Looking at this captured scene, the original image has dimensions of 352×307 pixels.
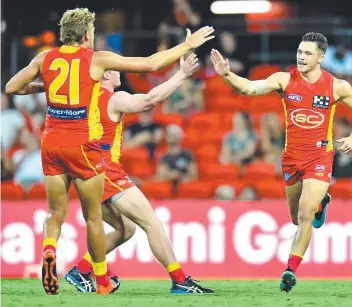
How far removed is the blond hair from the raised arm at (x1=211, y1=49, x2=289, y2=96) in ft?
5.10

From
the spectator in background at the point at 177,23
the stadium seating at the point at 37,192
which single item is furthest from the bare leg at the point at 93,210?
the spectator in background at the point at 177,23

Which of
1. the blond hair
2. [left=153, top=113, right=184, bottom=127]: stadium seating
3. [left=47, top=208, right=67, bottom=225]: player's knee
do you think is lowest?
[left=47, top=208, right=67, bottom=225]: player's knee

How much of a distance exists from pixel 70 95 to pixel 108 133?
1.15 meters

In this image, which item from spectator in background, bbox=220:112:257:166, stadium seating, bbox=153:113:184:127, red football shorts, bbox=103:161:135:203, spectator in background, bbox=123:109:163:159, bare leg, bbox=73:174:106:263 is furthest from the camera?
stadium seating, bbox=153:113:184:127

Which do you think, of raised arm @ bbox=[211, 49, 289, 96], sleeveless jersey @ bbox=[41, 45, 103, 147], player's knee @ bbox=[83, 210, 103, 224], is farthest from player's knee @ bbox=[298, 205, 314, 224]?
sleeveless jersey @ bbox=[41, 45, 103, 147]

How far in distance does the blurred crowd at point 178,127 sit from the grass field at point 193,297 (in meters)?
3.85

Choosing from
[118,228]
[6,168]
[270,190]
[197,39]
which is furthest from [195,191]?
[197,39]

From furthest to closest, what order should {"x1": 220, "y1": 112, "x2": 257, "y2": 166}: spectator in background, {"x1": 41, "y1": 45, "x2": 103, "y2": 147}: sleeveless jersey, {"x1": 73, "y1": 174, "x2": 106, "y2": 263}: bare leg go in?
{"x1": 220, "y1": 112, "x2": 257, "y2": 166}: spectator in background → {"x1": 73, "y1": 174, "x2": 106, "y2": 263}: bare leg → {"x1": 41, "y1": 45, "x2": 103, "y2": 147}: sleeveless jersey

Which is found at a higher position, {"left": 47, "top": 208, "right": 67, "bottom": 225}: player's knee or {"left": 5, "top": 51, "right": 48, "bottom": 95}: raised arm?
{"left": 5, "top": 51, "right": 48, "bottom": 95}: raised arm

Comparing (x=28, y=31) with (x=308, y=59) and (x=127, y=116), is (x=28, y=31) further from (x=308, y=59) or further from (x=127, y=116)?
(x=308, y=59)

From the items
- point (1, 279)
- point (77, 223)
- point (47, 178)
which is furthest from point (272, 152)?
point (47, 178)

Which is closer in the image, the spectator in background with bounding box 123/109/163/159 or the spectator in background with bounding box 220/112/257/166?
the spectator in background with bounding box 220/112/257/166

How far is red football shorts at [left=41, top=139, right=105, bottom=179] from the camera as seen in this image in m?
10.1

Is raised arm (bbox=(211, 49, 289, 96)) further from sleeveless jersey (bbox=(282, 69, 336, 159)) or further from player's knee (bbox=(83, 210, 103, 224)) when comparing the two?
player's knee (bbox=(83, 210, 103, 224))
